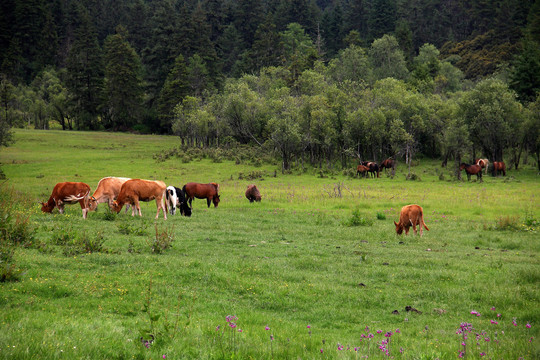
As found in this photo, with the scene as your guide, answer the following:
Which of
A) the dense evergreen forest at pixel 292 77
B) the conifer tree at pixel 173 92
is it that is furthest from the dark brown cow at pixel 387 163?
the conifer tree at pixel 173 92

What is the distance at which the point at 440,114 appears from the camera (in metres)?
61.3

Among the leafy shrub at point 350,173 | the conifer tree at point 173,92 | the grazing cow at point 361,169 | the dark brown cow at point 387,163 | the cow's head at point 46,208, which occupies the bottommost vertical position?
the cow's head at point 46,208

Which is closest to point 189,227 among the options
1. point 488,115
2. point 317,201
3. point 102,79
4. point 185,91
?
point 317,201

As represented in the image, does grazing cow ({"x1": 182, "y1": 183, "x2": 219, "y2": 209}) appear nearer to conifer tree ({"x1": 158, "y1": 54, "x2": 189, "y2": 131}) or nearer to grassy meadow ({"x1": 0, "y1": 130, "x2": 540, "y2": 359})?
grassy meadow ({"x1": 0, "y1": 130, "x2": 540, "y2": 359})

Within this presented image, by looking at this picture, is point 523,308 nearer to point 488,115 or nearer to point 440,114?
point 488,115

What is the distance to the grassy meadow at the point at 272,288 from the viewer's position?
6047 mm

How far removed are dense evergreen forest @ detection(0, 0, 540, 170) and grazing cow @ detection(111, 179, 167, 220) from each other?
31.0 m

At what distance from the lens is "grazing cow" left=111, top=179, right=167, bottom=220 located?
70.4ft

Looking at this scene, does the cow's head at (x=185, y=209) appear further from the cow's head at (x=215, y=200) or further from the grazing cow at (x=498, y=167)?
the grazing cow at (x=498, y=167)

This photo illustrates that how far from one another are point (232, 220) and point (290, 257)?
9.29m

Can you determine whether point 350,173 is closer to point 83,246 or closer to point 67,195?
point 67,195

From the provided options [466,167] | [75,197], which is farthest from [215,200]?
[466,167]

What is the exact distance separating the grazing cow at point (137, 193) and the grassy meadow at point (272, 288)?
0.97 meters

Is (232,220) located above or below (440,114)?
below
